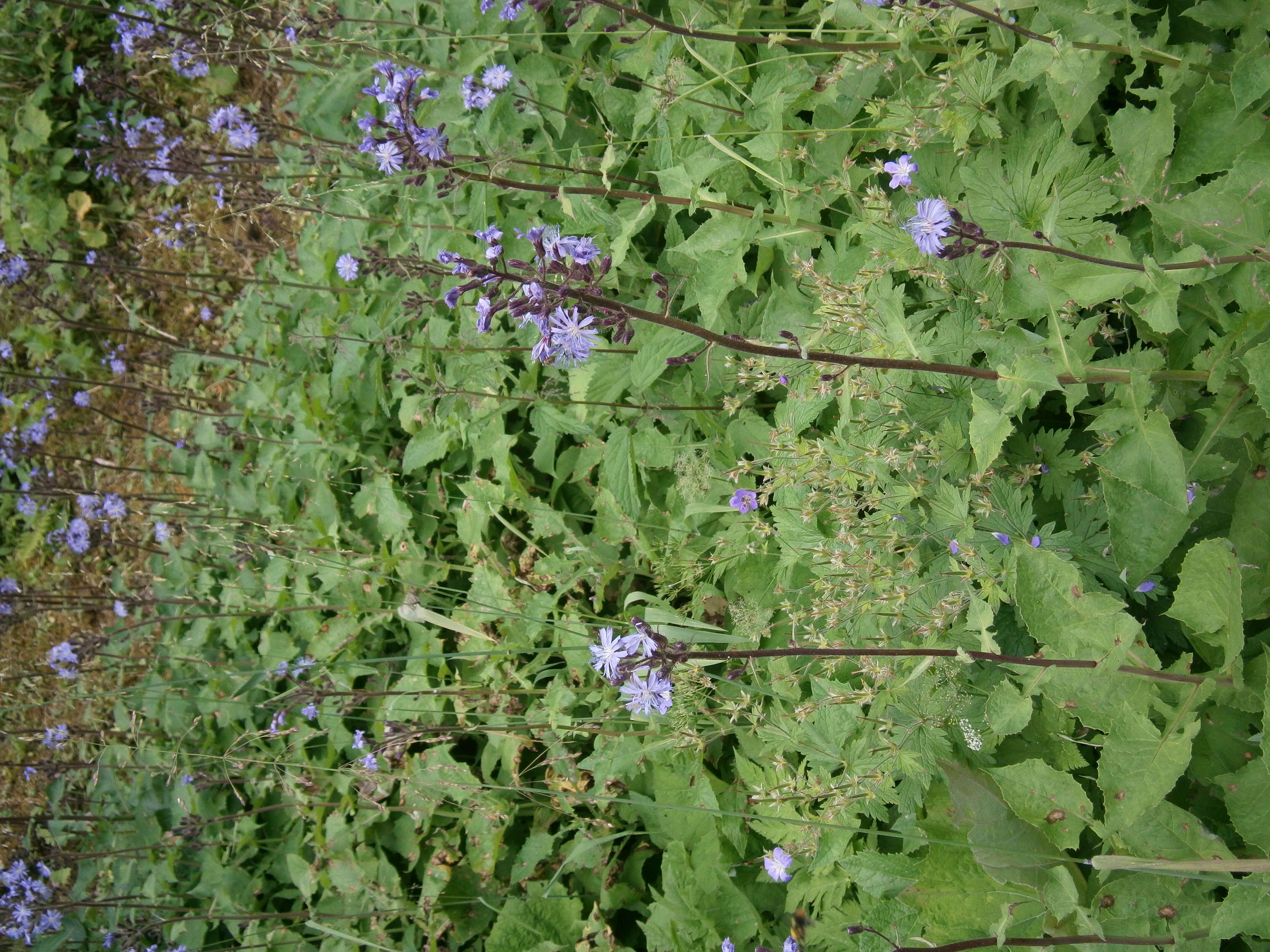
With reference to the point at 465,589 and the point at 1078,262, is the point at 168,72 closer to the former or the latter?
the point at 465,589

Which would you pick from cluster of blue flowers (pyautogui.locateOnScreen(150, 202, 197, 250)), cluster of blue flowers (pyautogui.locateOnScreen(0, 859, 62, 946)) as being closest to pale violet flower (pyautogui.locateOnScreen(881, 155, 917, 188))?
cluster of blue flowers (pyautogui.locateOnScreen(150, 202, 197, 250))

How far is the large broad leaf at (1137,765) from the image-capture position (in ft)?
5.99

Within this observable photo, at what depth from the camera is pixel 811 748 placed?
99.6 inches

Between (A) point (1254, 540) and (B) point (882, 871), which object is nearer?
(A) point (1254, 540)

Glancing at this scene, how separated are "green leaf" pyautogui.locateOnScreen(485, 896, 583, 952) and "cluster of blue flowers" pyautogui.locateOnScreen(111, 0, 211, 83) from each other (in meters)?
4.24

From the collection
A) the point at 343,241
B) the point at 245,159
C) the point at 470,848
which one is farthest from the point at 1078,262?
the point at 245,159

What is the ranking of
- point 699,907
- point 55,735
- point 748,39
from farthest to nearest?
point 55,735 → point 699,907 → point 748,39

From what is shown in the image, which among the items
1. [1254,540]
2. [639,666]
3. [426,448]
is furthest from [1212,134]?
[426,448]

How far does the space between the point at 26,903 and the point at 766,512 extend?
5.42 meters

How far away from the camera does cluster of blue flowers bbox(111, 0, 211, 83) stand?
16.4 feet

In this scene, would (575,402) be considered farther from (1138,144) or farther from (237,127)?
(237,127)

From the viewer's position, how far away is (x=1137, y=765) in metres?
1.86

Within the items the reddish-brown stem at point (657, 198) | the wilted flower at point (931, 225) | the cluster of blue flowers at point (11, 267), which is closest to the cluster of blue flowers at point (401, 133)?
the reddish-brown stem at point (657, 198)

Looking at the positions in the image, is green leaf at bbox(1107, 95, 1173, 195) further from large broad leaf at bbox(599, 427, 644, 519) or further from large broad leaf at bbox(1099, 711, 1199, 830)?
large broad leaf at bbox(599, 427, 644, 519)
